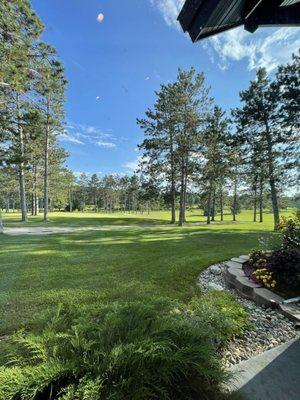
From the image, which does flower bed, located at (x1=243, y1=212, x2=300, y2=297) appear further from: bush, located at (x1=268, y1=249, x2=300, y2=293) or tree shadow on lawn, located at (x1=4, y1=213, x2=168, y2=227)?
tree shadow on lawn, located at (x1=4, y1=213, x2=168, y2=227)

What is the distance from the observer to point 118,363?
164cm

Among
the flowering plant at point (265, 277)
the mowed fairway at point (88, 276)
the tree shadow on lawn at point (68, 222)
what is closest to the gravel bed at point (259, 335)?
the flowering plant at point (265, 277)

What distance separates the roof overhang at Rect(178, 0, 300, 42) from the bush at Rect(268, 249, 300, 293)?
331 cm

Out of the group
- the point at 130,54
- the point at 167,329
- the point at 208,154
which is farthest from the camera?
the point at 208,154

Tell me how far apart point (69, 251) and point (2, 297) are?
3965 mm

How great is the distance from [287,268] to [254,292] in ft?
2.40

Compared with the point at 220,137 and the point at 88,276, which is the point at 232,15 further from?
the point at 220,137

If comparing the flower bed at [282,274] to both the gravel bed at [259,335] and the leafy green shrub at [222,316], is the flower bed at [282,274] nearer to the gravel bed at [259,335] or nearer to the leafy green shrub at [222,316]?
the gravel bed at [259,335]

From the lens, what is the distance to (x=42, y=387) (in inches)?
59.2

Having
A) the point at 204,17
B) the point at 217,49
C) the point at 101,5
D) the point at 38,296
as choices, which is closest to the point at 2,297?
the point at 38,296

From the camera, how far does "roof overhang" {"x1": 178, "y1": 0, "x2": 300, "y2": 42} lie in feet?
6.58

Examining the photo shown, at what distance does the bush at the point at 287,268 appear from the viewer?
405cm

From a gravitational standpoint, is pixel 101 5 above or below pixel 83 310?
above

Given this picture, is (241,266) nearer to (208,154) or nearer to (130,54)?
(130,54)
